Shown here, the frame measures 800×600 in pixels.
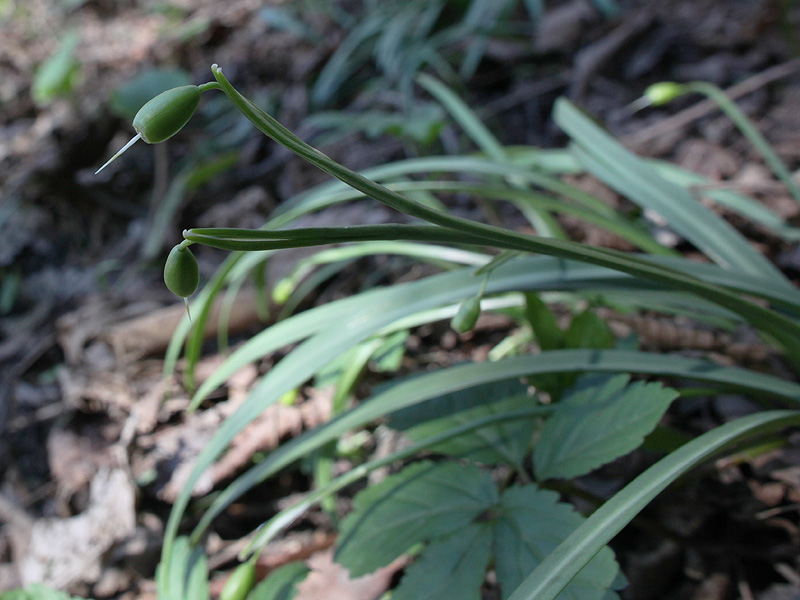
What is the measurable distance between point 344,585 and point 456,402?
15.1 inches

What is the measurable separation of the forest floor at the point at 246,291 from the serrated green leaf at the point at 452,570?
320 millimetres

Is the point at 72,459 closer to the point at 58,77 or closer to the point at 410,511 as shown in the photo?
the point at 410,511

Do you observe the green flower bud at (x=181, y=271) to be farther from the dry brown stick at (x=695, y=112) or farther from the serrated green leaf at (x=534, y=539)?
the dry brown stick at (x=695, y=112)

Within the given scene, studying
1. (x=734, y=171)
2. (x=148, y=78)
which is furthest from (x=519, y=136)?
(x=148, y=78)

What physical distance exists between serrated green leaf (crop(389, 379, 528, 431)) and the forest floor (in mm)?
270

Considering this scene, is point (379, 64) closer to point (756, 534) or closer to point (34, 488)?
point (34, 488)

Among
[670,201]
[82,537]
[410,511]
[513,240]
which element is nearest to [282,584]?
[410,511]

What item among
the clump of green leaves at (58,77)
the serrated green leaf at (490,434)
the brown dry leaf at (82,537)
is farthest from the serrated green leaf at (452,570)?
the clump of green leaves at (58,77)

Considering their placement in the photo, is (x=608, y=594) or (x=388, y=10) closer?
(x=608, y=594)

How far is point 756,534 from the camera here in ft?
2.76

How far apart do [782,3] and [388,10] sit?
1853mm

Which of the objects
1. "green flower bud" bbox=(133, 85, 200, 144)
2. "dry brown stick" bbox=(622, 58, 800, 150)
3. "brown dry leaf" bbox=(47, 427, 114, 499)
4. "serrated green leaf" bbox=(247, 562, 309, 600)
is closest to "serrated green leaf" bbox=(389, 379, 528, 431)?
"serrated green leaf" bbox=(247, 562, 309, 600)

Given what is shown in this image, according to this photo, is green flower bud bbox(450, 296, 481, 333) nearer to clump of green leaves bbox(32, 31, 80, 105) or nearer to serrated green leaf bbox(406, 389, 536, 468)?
serrated green leaf bbox(406, 389, 536, 468)

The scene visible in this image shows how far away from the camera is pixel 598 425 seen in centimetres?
69
